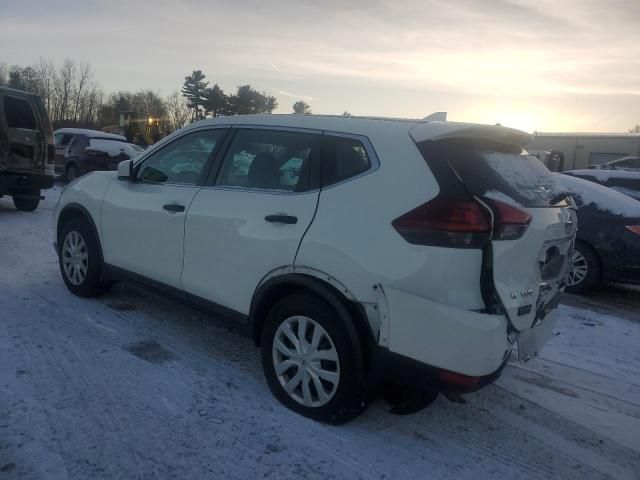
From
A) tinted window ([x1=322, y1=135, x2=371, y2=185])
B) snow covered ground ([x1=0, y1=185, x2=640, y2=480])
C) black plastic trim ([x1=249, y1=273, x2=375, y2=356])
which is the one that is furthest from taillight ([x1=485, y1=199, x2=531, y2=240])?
snow covered ground ([x1=0, y1=185, x2=640, y2=480])

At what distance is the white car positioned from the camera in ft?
8.47

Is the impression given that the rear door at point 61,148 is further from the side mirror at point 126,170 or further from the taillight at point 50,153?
the side mirror at point 126,170

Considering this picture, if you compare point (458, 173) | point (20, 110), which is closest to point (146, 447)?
point (458, 173)

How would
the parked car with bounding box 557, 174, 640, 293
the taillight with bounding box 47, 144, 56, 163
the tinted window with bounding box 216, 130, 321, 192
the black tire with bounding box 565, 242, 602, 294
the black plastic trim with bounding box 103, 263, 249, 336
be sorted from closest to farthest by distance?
1. the tinted window with bounding box 216, 130, 321, 192
2. the black plastic trim with bounding box 103, 263, 249, 336
3. the parked car with bounding box 557, 174, 640, 293
4. the black tire with bounding box 565, 242, 602, 294
5. the taillight with bounding box 47, 144, 56, 163

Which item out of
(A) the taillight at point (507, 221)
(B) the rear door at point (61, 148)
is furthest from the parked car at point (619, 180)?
(B) the rear door at point (61, 148)

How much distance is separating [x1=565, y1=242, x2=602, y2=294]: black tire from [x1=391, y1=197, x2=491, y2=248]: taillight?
15.7 ft

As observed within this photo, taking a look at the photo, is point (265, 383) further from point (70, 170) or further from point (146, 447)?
point (70, 170)

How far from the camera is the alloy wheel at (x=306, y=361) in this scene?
299 cm

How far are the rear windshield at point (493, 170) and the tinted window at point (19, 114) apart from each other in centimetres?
899

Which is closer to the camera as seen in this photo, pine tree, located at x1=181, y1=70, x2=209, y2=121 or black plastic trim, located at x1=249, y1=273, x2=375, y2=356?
black plastic trim, located at x1=249, y1=273, x2=375, y2=356

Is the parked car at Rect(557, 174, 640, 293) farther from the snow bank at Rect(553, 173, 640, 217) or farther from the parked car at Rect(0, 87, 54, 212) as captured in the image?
the parked car at Rect(0, 87, 54, 212)

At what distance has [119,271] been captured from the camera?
455 centimetres

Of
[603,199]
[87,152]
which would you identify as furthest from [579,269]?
[87,152]

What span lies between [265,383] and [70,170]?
46.1 ft
